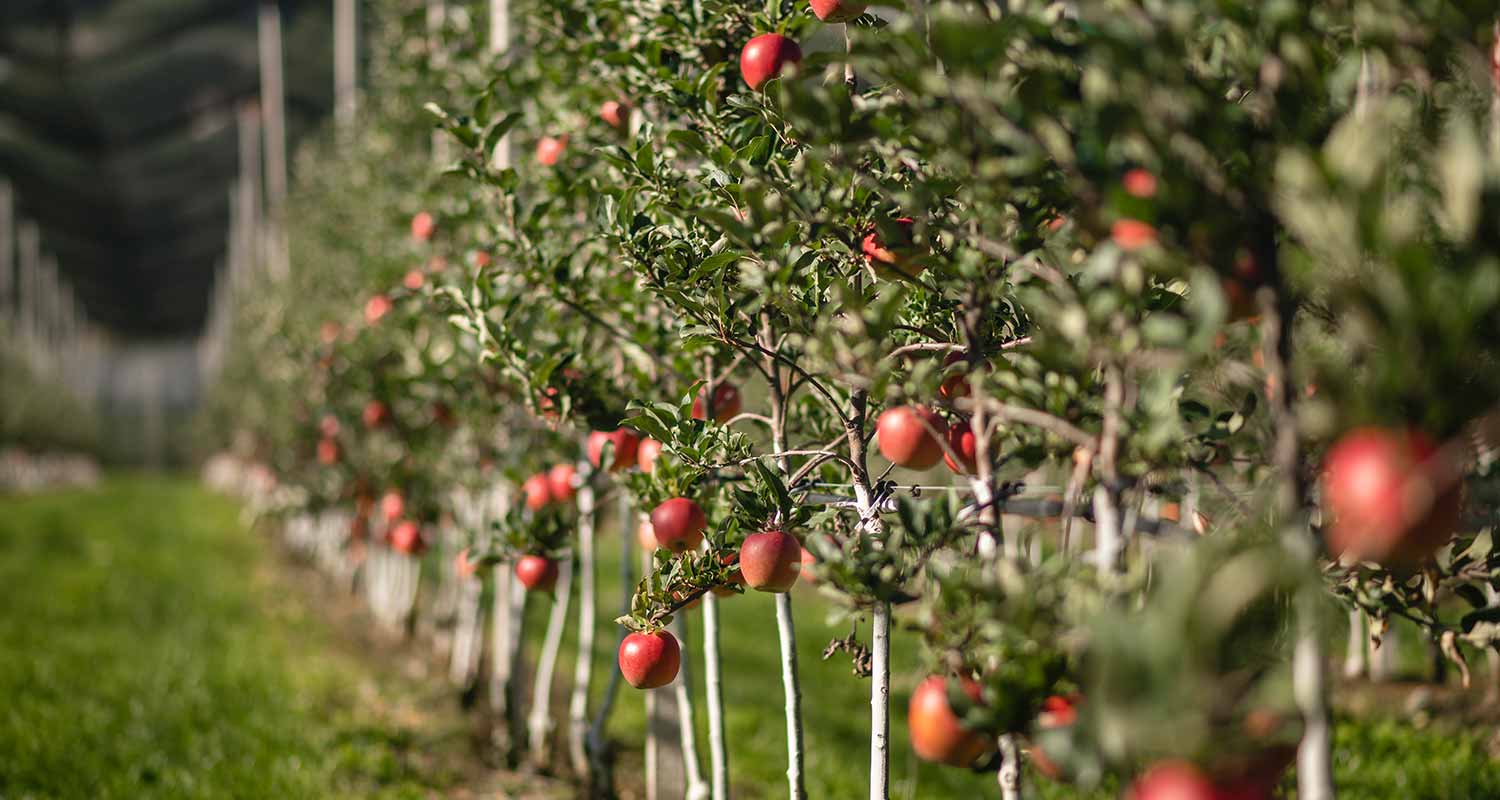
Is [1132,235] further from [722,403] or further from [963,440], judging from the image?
[722,403]

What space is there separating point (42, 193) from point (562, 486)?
81.8 ft

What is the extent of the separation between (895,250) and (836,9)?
1.57ft

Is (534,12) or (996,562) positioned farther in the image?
(534,12)

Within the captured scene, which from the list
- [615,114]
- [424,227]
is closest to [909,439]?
[615,114]

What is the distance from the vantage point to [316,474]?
6.77m

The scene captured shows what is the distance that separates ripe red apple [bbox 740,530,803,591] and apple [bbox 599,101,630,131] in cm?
143

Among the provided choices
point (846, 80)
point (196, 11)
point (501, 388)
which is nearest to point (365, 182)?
point (501, 388)

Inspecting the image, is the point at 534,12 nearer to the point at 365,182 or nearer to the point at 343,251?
the point at 365,182

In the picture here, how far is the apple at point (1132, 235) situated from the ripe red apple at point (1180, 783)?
51 centimetres

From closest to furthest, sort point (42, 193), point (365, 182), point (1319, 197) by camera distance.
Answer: point (1319, 197), point (365, 182), point (42, 193)

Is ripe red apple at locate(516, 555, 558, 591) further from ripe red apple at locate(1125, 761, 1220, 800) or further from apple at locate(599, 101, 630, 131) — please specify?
ripe red apple at locate(1125, 761, 1220, 800)

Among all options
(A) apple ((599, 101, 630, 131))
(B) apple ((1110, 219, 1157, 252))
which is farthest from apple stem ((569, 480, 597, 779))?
(B) apple ((1110, 219, 1157, 252))

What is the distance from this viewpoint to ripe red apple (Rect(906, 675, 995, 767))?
4.15 ft

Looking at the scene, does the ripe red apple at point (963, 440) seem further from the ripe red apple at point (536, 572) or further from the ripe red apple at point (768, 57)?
the ripe red apple at point (536, 572)
